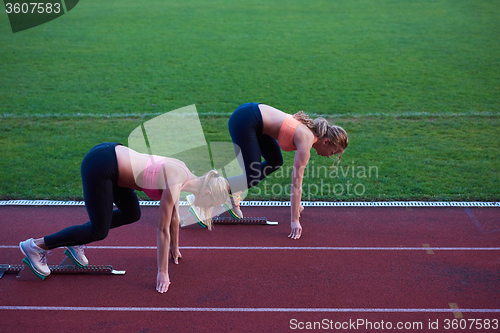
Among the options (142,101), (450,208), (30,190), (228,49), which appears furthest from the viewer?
(228,49)

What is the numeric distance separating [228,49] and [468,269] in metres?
11.5

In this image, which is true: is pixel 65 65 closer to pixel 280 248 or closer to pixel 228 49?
pixel 228 49

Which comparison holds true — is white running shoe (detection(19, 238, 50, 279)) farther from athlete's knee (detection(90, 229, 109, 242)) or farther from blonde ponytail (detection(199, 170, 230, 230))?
blonde ponytail (detection(199, 170, 230, 230))

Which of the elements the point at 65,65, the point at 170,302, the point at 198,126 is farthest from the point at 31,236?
the point at 65,65

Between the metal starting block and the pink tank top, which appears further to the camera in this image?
the metal starting block

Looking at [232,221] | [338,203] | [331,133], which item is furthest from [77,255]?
[338,203]

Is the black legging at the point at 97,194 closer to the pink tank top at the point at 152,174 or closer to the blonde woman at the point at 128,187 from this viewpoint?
the blonde woman at the point at 128,187

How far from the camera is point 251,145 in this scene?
5.11 m

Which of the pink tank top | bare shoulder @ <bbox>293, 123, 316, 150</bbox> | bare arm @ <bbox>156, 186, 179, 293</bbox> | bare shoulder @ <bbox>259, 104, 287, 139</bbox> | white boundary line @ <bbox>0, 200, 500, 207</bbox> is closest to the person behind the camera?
bare arm @ <bbox>156, 186, 179, 293</bbox>

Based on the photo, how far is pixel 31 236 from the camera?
5.20 metres

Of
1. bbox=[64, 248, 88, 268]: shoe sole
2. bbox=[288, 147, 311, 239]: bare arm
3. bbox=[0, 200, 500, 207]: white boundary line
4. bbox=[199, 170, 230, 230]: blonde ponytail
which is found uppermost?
bbox=[199, 170, 230, 230]: blonde ponytail

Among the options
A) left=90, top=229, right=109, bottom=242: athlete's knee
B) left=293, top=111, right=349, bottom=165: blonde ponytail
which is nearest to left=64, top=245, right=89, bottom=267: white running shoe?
left=90, top=229, right=109, bottom=242: athlete's knee

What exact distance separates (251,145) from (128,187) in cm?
153

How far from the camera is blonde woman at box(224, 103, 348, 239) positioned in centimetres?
485
